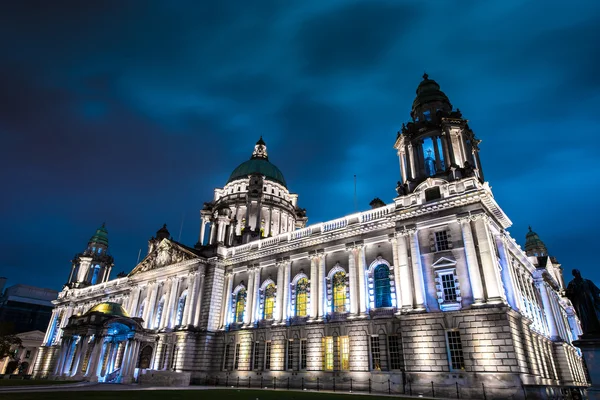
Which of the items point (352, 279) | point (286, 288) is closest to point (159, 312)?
point (286, 288)

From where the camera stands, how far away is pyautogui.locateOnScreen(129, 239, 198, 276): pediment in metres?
46.3

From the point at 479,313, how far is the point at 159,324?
1477 inches

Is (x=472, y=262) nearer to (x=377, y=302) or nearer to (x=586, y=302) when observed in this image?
(x=377, y=302)

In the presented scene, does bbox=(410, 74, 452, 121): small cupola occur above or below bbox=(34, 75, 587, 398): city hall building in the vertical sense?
above

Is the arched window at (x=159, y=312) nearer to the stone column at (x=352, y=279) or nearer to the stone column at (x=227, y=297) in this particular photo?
the stone column at (x=227, y=297)

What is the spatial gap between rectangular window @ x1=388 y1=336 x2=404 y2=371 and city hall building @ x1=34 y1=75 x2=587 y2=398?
0.09m

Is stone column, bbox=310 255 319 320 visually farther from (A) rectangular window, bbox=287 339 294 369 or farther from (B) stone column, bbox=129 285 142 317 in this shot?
(B) stone column, bbox=129 285 142 317

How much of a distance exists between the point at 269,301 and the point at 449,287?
18.8 m

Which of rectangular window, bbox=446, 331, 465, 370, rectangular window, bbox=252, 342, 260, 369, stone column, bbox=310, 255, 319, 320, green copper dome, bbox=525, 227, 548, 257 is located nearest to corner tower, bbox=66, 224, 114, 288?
rectangular window, bbox=252, 342, 260, 369

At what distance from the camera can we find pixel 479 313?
2450cm

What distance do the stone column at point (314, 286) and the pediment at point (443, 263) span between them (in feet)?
37.5

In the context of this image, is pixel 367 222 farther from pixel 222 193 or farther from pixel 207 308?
pixel 222 193

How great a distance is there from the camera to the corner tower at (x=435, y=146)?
107 feet

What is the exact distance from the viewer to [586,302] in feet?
55.2
